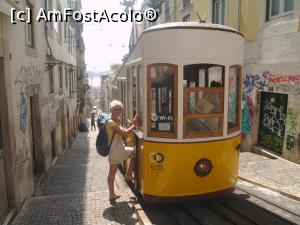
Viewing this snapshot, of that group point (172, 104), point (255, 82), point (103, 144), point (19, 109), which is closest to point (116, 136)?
point (103, 144)

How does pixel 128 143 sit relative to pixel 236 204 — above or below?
above

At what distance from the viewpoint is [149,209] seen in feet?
17.3

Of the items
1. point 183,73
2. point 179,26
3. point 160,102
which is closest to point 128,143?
point 160,102

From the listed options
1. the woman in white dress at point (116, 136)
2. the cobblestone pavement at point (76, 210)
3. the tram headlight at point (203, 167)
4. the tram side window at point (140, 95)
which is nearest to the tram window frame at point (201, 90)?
the tram headlight at point (203, 167)

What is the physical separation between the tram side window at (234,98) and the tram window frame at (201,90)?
0.22 m

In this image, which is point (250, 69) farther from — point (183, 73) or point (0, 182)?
point (0, 182)

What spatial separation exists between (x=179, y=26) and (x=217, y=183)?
8.17 feet

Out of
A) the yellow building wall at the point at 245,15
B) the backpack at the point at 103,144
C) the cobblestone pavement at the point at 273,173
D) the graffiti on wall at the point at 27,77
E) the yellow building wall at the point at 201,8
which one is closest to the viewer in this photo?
the backpack at the point at 103,144

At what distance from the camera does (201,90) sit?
4.86 meters

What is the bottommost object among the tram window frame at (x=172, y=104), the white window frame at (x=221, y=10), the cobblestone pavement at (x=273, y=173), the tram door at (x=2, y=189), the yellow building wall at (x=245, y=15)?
the cobblestone pavement at (x=273, y=173)

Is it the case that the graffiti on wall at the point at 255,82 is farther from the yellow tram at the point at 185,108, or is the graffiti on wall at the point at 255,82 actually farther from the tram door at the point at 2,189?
the tram door at the point at 2,189

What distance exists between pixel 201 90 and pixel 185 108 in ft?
1.21

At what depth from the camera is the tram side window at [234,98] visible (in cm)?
517

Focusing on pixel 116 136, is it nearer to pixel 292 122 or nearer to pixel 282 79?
pixel 292 122
